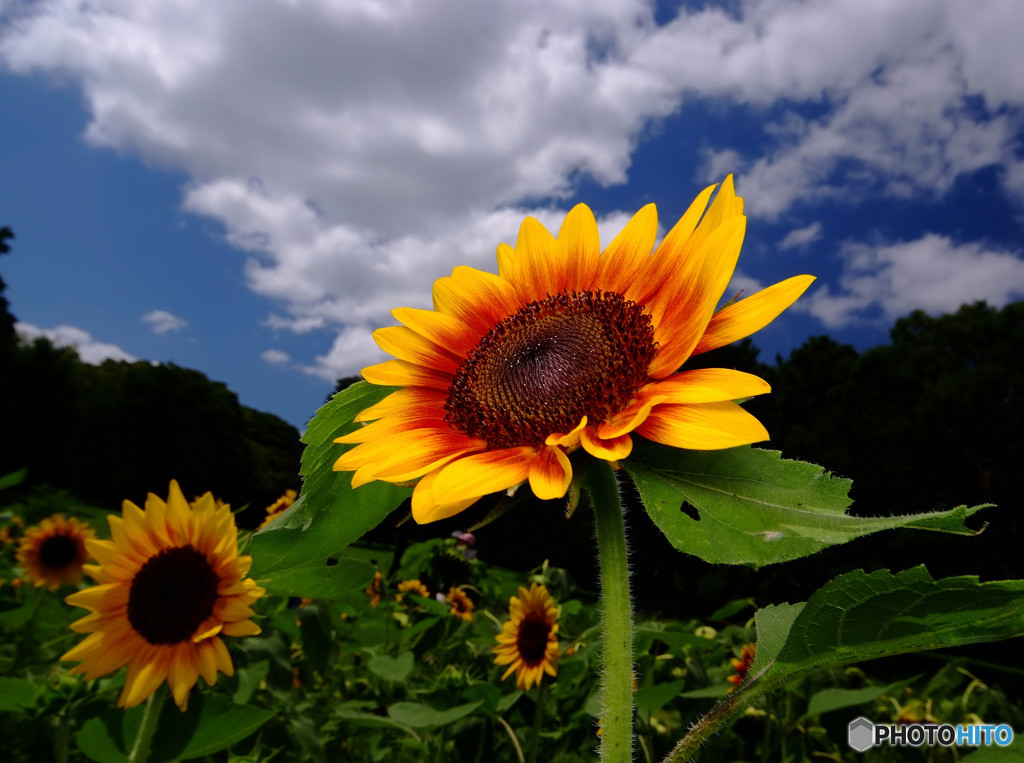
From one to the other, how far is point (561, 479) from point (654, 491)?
111 mm

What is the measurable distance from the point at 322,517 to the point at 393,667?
2.16m

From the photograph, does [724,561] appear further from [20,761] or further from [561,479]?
[20,761]

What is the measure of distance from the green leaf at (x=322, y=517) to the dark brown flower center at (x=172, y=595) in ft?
4.69

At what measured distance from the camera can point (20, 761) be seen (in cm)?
250

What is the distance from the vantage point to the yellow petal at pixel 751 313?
86 cm

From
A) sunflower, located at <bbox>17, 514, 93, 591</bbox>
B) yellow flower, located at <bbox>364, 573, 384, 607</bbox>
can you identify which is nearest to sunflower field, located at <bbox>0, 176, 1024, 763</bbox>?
yellow flower, located at <bbox>364, 573, 384, 607</bbox>

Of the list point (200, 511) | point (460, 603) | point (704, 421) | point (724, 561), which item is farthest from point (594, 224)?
point (460, 603)

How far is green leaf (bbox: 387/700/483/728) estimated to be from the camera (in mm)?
2174

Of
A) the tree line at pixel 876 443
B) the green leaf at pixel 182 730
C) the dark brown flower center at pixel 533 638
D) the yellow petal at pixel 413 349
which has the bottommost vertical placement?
the green leaf at pixel 182 730

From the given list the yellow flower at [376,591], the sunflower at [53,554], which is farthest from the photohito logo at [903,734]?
the sunflower at [53,554]

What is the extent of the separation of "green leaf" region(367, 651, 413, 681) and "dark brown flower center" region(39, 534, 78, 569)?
3909 mm

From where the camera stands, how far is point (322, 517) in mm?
952

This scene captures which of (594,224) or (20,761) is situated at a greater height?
(594,224)

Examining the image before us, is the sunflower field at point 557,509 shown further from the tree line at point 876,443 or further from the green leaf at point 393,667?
the tree line at point 876,443
